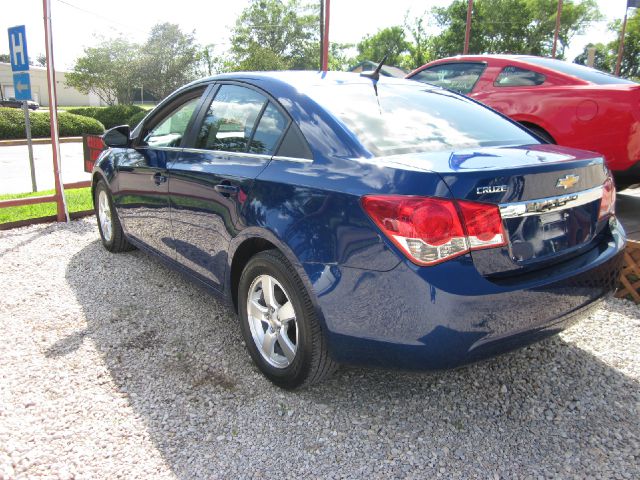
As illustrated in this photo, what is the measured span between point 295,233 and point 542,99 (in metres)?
3.81

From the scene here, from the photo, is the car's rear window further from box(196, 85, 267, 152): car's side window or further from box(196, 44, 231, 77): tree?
box(196, 44, 231, 77): tree

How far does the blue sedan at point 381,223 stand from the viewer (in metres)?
2.03

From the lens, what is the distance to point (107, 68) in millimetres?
40281

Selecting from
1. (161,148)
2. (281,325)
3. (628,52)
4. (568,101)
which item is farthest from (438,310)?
(628,52)

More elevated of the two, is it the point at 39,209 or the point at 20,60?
the point at 20,60

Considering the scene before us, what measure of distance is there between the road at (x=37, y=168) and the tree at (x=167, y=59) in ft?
79.8

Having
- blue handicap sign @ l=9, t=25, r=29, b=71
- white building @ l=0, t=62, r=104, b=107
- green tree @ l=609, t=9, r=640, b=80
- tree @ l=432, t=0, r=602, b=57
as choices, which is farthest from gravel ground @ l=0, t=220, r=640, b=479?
white building @ l=0, t=62, r=104, b=107

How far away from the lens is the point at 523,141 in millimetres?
2846

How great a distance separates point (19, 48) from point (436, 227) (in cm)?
680

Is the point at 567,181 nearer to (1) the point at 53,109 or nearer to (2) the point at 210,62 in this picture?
(1) the point at 53,109

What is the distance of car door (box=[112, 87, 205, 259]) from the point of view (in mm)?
3637

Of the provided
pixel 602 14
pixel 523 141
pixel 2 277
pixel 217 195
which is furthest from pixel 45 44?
pixel 602 14

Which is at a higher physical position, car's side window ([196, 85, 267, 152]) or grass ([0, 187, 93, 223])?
car's side window ([196, 85, 267, 152])

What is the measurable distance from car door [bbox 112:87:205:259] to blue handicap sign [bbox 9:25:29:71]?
137 inches
